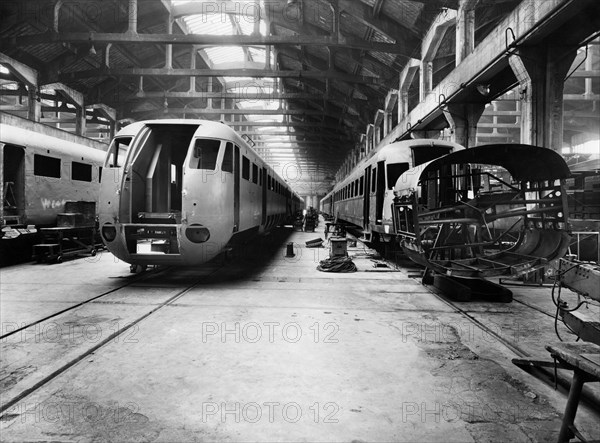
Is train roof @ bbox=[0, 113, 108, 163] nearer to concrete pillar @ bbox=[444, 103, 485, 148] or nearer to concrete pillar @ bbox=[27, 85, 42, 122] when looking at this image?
concrete pillar @ bbox=[27, 85, 42, 122]

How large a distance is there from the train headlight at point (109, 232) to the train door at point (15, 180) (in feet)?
12.6

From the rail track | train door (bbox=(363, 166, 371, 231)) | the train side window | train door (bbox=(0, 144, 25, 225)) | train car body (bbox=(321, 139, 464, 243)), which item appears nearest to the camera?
the rail track

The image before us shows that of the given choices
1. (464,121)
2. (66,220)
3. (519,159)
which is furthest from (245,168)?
(464,121)

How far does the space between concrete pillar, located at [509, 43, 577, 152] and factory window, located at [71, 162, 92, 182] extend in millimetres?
11149

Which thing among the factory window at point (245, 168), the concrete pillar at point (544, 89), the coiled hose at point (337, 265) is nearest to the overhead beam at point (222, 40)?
the concrete pillar at point (544, 89)

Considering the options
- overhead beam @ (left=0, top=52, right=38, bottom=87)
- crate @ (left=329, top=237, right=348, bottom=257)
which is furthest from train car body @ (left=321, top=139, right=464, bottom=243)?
overhead beam @ (left=0, top=52, right=38, bottom=87)

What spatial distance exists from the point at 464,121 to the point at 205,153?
8383mm

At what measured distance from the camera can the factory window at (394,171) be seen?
28.1 ft

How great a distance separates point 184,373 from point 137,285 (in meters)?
3.71

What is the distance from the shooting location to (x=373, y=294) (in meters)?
5.63

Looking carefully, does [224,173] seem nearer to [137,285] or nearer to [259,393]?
[137,285]

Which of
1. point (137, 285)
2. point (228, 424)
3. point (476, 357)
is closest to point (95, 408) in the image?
point (228, 424)

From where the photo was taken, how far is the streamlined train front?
5.57m

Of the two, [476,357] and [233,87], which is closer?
[476,357]
